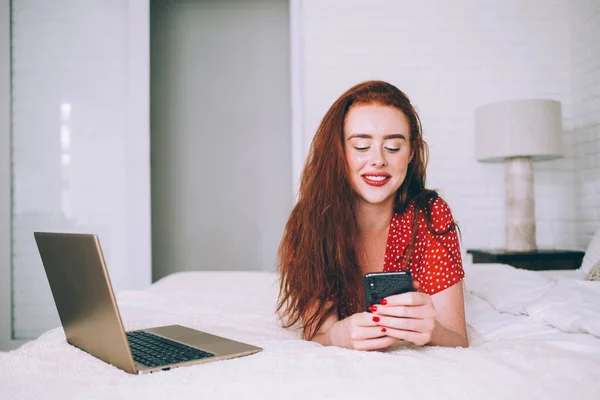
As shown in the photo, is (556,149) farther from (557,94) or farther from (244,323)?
(244,323)

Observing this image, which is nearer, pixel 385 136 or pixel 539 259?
pixel 385 136

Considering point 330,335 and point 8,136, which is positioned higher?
point 8,136

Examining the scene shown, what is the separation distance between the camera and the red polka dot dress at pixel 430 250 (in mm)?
1062

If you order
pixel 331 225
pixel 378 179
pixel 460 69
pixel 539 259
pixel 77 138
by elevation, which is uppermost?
pixel 460 69

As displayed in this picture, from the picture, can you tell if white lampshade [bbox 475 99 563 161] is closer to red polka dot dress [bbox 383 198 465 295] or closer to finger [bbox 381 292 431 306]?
red polka dot dress [bbox 383 198 465 295]

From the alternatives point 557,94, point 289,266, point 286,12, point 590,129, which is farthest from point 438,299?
point 286,12

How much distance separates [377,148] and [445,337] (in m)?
0.43

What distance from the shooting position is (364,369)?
29.9 inches

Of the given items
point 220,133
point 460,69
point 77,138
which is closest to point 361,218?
point 460,69

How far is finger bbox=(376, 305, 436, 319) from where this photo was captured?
2.81 ft

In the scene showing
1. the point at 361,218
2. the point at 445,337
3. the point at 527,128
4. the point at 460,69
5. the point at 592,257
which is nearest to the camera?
the point at 445,337

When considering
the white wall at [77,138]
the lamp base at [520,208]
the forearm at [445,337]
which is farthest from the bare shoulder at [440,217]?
the white wall at [77,138]

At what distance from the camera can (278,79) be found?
3.49 m

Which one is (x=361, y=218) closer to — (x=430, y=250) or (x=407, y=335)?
(x=430, y=250)
